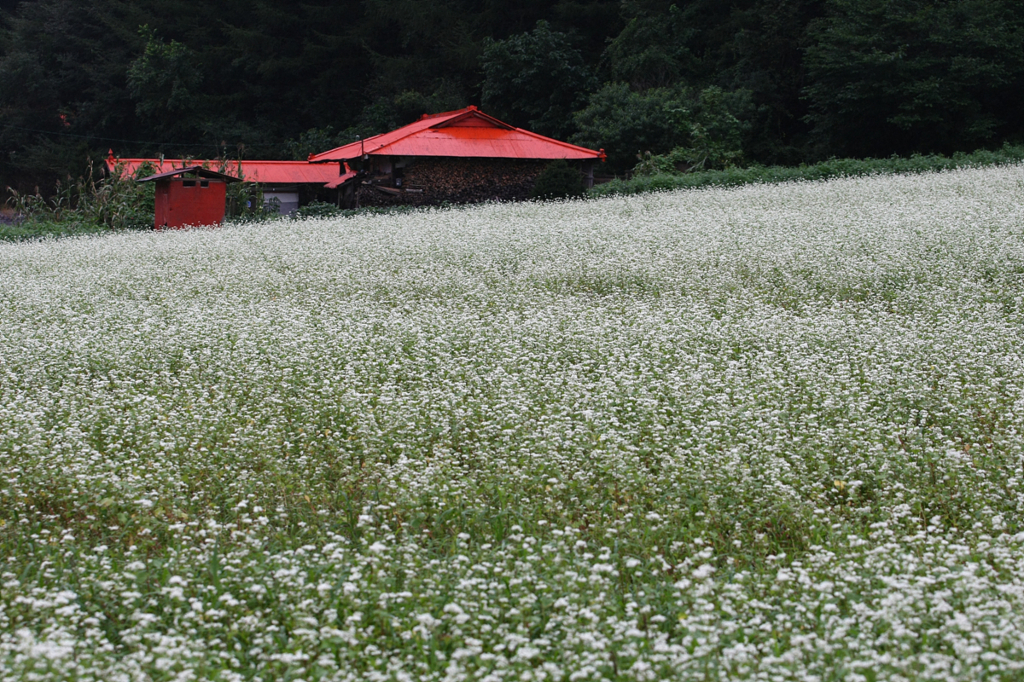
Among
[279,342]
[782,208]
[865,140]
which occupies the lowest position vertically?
[279,342]

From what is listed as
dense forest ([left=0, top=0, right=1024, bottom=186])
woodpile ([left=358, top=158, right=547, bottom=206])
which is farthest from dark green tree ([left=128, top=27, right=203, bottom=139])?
woodpile ([left=358, top=158, right=547, bottom=206])

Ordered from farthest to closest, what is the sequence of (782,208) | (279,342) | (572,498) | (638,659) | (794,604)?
1. (782,208)
2. (279,342)
3. (572,498)
4. (794,604)
5. (638,659)

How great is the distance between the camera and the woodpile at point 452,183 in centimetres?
2914

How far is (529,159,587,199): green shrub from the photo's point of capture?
2583 cm

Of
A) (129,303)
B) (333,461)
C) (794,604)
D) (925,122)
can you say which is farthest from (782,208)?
(925,122)

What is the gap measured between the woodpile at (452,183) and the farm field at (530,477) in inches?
733

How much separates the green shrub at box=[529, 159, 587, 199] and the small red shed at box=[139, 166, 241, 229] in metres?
8.47

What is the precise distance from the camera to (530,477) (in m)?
4.81

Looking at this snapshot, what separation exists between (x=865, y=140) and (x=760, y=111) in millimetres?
4123

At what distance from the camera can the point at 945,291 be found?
8914 millimetres

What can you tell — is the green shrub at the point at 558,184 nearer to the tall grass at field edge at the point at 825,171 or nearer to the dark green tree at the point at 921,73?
the tall grass at field edge at the point at 825,171

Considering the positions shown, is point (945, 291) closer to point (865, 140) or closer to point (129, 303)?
point (129, 303)

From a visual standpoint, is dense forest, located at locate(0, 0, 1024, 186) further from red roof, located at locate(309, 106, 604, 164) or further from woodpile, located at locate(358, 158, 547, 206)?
woodpile, located at locate(358, 158, 547, 206)

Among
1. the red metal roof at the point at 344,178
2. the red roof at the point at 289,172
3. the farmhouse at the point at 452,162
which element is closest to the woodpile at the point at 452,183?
the farmhouse at the point at 452,162
